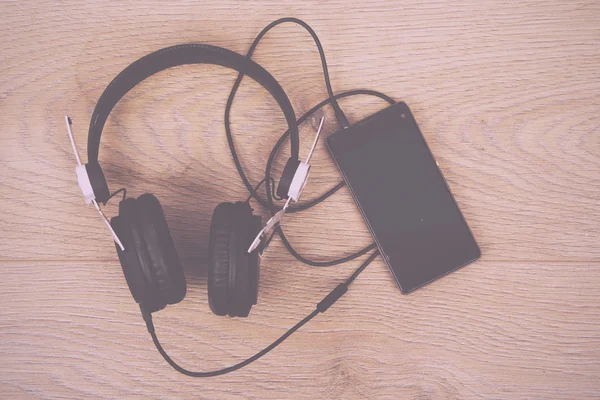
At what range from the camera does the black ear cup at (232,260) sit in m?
0.56

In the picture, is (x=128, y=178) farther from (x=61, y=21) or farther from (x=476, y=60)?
(x=476, y=60)

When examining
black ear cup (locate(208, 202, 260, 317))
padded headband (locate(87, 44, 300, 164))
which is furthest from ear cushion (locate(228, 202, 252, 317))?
padded headband (locate(87, 44, 300, 164))

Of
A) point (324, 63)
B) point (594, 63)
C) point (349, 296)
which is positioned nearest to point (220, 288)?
point (349, 296)

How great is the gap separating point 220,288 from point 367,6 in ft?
1.47

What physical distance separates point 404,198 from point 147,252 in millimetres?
354

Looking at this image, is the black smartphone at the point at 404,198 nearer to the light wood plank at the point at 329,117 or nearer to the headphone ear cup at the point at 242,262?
the light wood plank at the point at 329,117

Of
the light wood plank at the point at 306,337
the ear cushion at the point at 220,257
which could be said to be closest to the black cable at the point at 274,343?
the light wood plank at the point at 306,337

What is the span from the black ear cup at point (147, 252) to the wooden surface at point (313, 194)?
104mm

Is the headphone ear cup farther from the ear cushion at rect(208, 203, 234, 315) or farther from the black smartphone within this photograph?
the black smartphone

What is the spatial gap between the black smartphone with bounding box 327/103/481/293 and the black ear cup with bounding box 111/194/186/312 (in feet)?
0.85

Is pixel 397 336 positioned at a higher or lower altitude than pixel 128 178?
lower

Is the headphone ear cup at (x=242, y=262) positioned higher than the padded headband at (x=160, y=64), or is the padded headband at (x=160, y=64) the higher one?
the padded headband at (x=160, y=64)


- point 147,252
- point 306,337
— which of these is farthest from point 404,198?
point 147,252

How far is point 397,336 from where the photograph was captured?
68 centimetres
